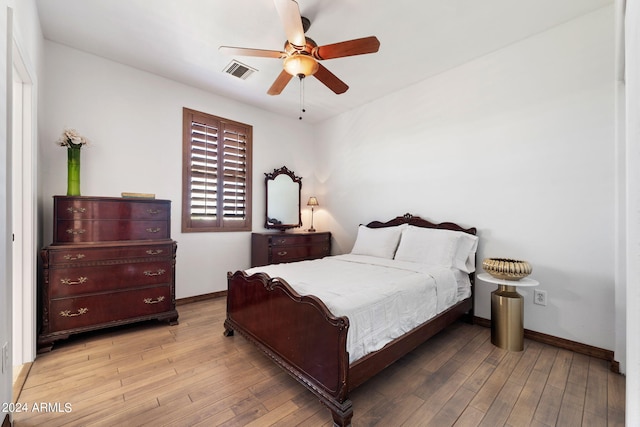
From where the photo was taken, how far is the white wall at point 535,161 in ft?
7.27

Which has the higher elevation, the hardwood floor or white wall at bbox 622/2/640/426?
white wall at bbox 622/2/640/426

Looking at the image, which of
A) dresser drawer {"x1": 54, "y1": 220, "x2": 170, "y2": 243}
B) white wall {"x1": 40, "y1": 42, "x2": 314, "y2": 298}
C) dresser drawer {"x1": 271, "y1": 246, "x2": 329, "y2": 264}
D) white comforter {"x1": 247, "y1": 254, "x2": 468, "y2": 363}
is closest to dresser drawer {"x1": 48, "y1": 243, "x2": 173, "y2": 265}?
dresser drawer {"x1": 54, "y1": 220, "x2": 170, "y2": 243}

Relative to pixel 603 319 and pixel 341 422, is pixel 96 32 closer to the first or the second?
pixel 341 422

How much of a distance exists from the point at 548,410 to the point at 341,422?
4.13ft

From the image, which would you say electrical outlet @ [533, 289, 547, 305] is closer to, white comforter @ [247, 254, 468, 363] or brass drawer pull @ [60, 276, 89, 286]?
white comforter @ [247, 254, 468, 363]

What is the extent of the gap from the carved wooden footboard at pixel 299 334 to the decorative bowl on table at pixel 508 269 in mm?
1651

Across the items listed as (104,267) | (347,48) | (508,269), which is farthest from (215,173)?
(508,269)

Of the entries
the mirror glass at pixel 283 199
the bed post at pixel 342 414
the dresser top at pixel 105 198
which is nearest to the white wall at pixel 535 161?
the mirror glass at pixel 283 199

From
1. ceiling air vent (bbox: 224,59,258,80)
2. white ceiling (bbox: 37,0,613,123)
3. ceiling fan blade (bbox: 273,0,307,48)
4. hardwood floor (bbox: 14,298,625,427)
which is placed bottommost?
hardwood floor (bbox: 14,298,625,427)

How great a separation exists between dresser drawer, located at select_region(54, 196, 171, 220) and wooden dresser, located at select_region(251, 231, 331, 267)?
1.33 metres

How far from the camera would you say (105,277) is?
2477 millimetres

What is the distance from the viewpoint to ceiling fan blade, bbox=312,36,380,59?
6.25ft

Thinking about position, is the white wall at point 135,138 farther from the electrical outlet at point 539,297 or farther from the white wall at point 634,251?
the white wall at point 634,251

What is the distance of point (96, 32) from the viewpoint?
8.24ft
